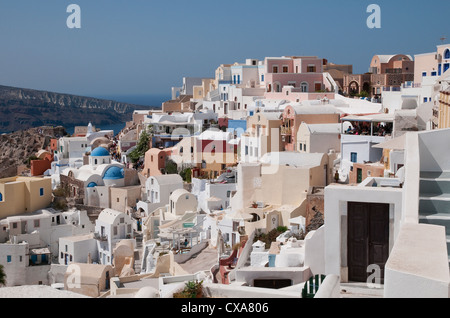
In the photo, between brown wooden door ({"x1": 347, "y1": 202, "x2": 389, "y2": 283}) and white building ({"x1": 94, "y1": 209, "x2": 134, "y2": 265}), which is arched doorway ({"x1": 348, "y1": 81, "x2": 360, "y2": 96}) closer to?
white building ({"x1": 94, "y1": 209, "x2": 134, "y2": 265})

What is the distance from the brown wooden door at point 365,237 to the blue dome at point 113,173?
22145mm

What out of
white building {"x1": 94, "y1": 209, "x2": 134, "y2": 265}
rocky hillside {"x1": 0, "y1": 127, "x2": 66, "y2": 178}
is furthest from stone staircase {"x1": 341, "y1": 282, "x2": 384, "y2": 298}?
rocky hillside {"x1": 0, "y1": 127, "x2": 66, "y2": 178}

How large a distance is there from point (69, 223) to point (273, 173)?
10.8 metres

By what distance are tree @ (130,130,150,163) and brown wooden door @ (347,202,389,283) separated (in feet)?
87.1

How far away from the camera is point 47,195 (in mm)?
26844

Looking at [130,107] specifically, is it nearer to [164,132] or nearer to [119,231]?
[164,132]

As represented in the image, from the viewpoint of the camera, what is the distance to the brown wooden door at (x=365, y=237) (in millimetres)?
6844

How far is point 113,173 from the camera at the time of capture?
28.2 metres

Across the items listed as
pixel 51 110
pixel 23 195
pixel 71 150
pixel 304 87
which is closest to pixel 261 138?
pixel 23 195

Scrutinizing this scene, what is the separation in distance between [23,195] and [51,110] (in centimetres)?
5760

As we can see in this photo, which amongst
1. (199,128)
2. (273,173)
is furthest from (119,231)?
(199,128)

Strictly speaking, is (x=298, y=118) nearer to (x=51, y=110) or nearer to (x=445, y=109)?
(x=445, y=109)

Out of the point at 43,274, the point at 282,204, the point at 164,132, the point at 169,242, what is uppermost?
the point at 164,132

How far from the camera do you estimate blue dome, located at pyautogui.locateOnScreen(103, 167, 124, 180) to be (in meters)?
28.1
